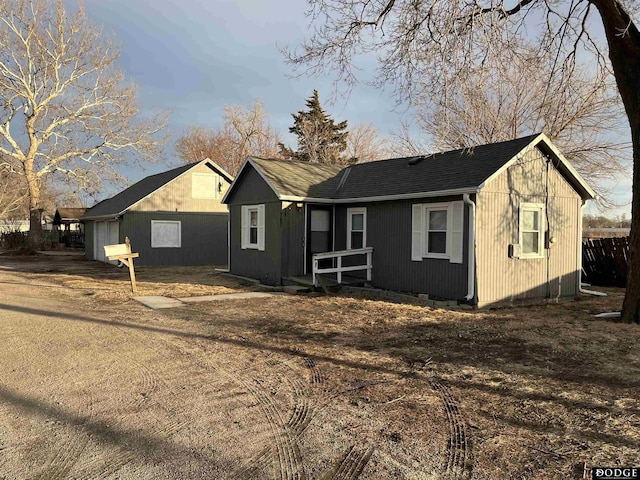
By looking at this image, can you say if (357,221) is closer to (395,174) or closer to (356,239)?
(356,239)

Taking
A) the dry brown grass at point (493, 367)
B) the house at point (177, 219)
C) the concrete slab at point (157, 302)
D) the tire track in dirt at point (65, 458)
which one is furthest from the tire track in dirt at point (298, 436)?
the house at point (177, 219)

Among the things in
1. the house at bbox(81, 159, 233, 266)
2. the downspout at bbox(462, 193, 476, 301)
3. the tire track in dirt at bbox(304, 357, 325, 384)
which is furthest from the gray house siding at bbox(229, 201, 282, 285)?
the tire track in dirt at bbox(304, 357, 325, 384)

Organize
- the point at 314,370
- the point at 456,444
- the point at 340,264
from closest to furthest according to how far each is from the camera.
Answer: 1. the point at 456,444
2. the point at 314,370
3. the point at 340,264

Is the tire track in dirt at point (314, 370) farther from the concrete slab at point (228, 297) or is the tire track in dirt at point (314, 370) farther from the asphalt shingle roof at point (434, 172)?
the asphalt shingle roof at point (434, 172)

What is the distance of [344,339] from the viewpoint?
7359 mm

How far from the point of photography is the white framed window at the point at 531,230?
11.4 m

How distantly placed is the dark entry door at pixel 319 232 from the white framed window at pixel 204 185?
11.1 meters

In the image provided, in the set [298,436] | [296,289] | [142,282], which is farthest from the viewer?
[142,282]

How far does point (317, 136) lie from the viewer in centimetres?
4091

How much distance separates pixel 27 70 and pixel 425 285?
28815 millimetres

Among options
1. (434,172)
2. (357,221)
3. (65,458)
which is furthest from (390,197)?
(65,458)

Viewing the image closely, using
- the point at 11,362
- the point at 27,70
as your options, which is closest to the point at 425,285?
the point at 11,362

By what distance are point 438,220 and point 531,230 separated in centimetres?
235

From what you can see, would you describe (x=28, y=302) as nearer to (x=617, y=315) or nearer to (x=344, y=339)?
(x=344, y=339)
